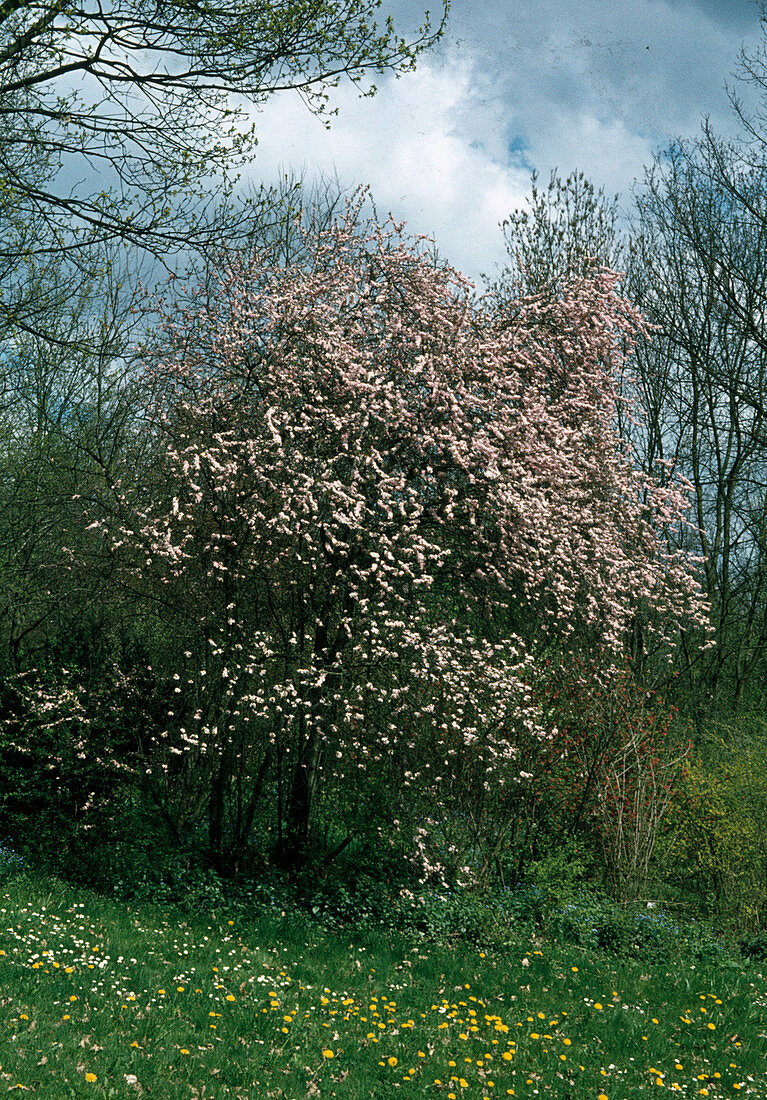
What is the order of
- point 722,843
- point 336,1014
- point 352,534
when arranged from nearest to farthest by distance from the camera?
point 336,1014 → point 352,534 → point 722,843

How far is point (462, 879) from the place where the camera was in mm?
8445

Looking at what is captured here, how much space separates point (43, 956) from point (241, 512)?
3.98m

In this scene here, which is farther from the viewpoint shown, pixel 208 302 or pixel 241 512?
pixel 208 302

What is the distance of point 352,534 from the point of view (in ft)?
27.8

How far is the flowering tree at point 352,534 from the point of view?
8.24m

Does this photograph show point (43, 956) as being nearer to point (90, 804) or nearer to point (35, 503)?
point (90, 804)

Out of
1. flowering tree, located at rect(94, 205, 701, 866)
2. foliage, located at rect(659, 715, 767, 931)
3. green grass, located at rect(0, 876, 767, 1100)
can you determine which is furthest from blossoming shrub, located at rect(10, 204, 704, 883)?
foliage, located at rect(659, 715, 767, 931)

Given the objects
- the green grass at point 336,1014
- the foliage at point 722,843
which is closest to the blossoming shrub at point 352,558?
the green grass at point 336,1014

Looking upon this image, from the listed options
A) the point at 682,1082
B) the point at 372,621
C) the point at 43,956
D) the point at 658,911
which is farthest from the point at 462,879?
the point at 43,956

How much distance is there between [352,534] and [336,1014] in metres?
4.33

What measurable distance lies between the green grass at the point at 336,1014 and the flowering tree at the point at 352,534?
1628 millimetres

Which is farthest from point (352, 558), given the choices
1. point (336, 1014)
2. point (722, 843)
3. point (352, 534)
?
point (722, 843)

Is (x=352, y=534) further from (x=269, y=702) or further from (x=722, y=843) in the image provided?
(x=722, y=843)

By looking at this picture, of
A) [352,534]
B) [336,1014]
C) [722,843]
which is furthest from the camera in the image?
[722,843]
